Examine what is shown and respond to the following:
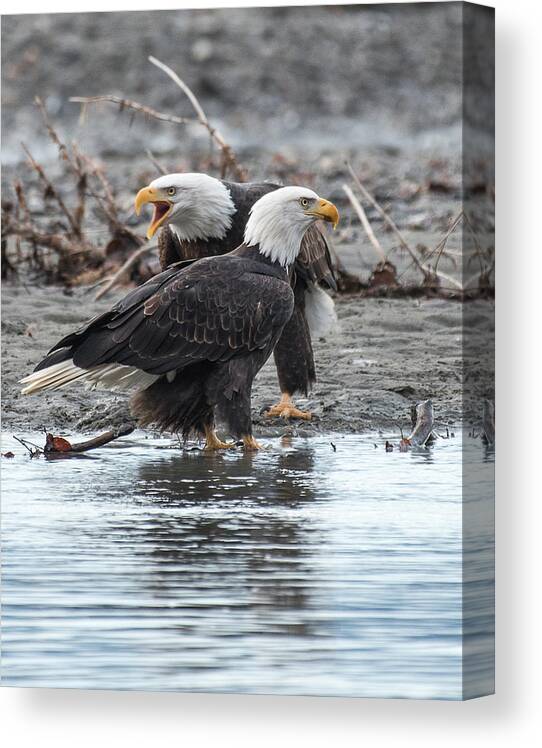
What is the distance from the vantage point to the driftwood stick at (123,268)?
1038cm

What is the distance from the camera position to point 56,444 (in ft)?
30.3

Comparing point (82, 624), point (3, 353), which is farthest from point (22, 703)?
point (3, 353)

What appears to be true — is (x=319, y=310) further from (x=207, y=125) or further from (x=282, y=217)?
(x=207, y=125)

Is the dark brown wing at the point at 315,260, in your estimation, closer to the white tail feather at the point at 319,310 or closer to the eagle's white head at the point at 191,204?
the white tail feather at the point at 319,310

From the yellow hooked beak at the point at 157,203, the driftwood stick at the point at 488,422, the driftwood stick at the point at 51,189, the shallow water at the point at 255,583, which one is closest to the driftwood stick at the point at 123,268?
the driftwood stick at the point at 51,189

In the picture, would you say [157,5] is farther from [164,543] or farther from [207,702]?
[207,702]

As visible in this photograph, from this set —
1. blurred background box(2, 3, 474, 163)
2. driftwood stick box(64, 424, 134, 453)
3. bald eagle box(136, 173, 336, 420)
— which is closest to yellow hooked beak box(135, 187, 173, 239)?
bald eagle box(136, 173, 336, 420)

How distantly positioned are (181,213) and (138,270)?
1.42 m

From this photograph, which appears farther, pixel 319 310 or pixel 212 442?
pixel 319 310

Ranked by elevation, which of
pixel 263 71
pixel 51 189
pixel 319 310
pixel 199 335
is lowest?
pixel 199 335

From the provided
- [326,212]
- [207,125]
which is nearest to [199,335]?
[326,212]

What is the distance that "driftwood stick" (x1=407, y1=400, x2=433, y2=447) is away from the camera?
28.7ft

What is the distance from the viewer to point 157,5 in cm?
865

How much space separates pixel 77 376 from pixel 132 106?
4.59 ft
